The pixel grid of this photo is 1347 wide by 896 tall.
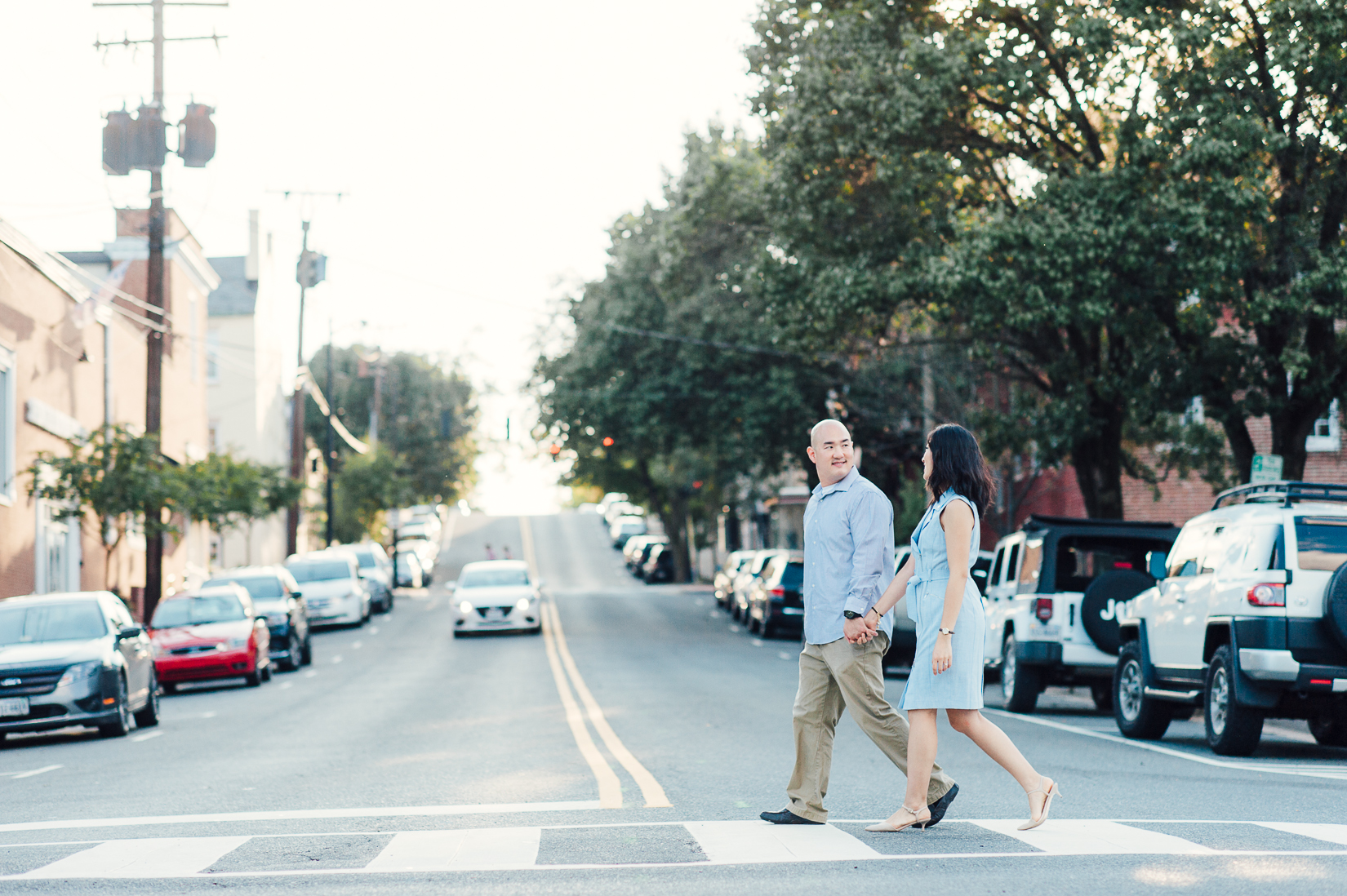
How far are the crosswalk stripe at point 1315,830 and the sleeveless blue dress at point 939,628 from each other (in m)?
1.63

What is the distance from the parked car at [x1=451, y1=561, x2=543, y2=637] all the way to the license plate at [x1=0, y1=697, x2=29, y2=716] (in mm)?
17096

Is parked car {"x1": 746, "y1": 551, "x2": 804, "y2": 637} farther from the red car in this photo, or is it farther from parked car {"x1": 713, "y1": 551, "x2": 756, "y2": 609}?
the red car

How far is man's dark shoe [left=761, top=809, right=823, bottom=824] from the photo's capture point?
7645 millimetres

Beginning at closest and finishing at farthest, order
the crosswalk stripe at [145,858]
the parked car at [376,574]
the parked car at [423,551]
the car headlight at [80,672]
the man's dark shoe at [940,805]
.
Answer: the crosswalk stripe at [145,858] → the man's dark shoe at [940,805] → the car headlight at [80,672] → the parked car at [376,574] → the parked car at [423,551]

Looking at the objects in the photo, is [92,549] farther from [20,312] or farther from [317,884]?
[317,884]

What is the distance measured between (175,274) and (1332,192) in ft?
97.0

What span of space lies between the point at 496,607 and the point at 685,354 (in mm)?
7275

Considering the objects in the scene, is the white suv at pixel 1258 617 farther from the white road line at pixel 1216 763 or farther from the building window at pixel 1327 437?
the building window at pixel 1327 437

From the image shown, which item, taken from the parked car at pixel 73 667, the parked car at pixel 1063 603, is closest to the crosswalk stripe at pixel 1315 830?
the parked car at pixel 1063 603

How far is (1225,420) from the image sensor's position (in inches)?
842

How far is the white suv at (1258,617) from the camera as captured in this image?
11773mm

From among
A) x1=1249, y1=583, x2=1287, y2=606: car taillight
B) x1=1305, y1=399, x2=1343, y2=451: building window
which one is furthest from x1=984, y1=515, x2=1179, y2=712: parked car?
x1=1305, y1=399, x2=1343, y2=451: building window

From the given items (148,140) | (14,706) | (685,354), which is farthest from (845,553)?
(685,354)

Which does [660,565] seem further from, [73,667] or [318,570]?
[73,667]
